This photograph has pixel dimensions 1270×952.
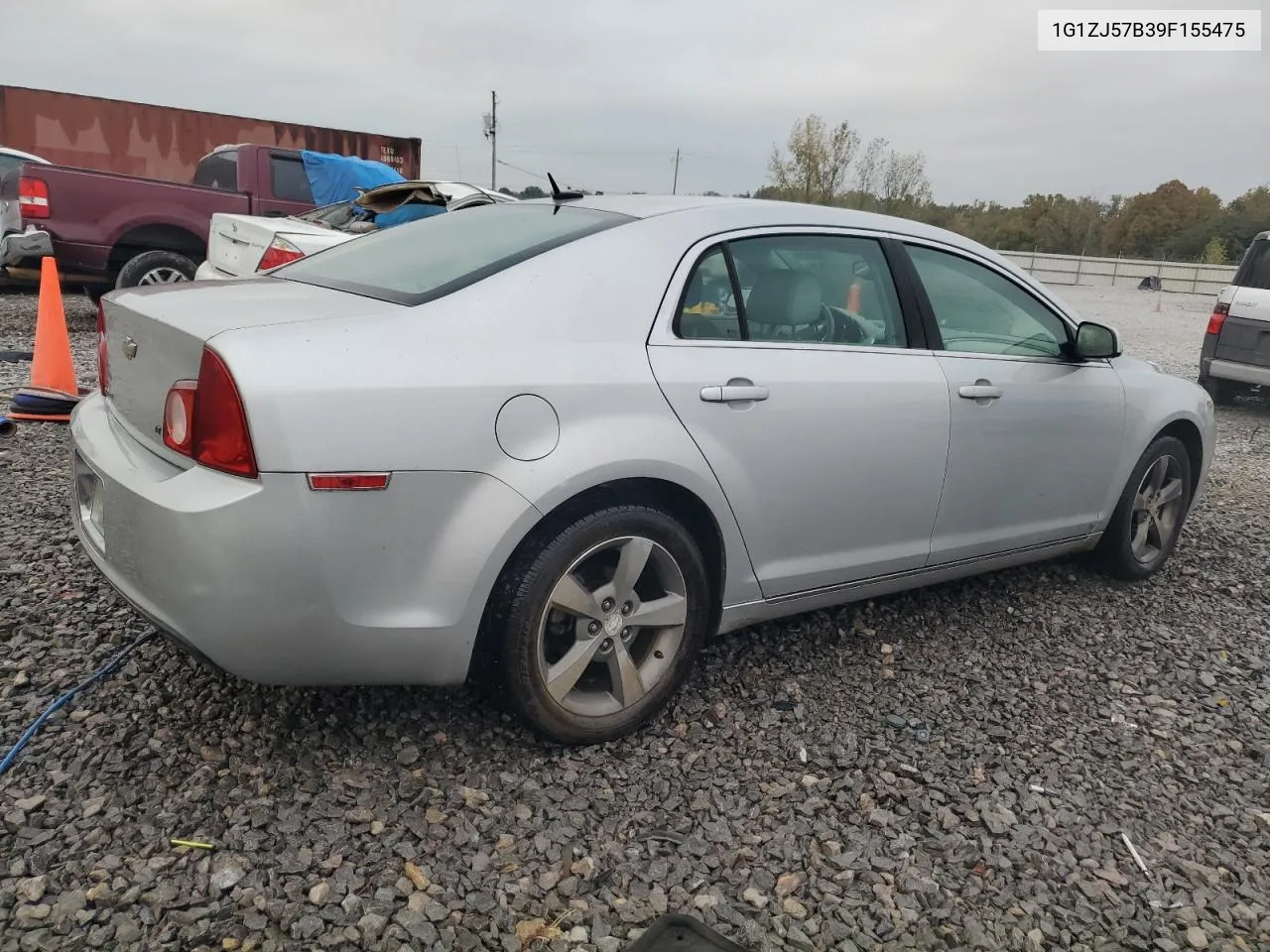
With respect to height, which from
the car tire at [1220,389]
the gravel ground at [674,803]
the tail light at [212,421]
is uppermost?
the tail light at [212,421]

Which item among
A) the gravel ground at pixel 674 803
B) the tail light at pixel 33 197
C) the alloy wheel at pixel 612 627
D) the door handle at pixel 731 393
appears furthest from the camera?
the tail light at pixel 33 197

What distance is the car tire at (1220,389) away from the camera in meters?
9.82

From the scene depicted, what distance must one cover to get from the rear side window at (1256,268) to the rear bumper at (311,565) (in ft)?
30.6

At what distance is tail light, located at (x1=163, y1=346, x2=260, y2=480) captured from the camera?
2.11 meters

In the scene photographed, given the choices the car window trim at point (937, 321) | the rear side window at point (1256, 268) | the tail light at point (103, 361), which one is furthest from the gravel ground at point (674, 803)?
the rear side window at point (1256, 268)

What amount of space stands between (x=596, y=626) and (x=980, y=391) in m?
1.66

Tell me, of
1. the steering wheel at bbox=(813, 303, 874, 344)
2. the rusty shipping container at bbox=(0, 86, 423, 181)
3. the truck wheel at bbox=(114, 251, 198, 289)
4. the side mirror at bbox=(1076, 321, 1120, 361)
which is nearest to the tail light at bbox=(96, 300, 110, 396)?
the steering wheel at bbox=(813, 303, 874, 344)

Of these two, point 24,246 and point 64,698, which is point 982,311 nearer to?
point 64,698

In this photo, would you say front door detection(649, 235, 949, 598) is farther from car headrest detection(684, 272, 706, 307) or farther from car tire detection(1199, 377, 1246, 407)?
car tire detection(1199, 377, 1246, 407)

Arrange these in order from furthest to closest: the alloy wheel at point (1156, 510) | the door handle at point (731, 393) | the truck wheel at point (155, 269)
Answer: the truck wheel at point (155, 269) < the alloy wheel at point (1156, 510) < the door handle at point (731, 393)

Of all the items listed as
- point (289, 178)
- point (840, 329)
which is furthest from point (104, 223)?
point (840, 329)

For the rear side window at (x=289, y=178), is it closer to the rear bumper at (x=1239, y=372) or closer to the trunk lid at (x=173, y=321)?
the trunk lid at (x=173, y=321)

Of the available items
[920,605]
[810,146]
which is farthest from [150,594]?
[810,146]

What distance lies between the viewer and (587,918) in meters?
2.10
